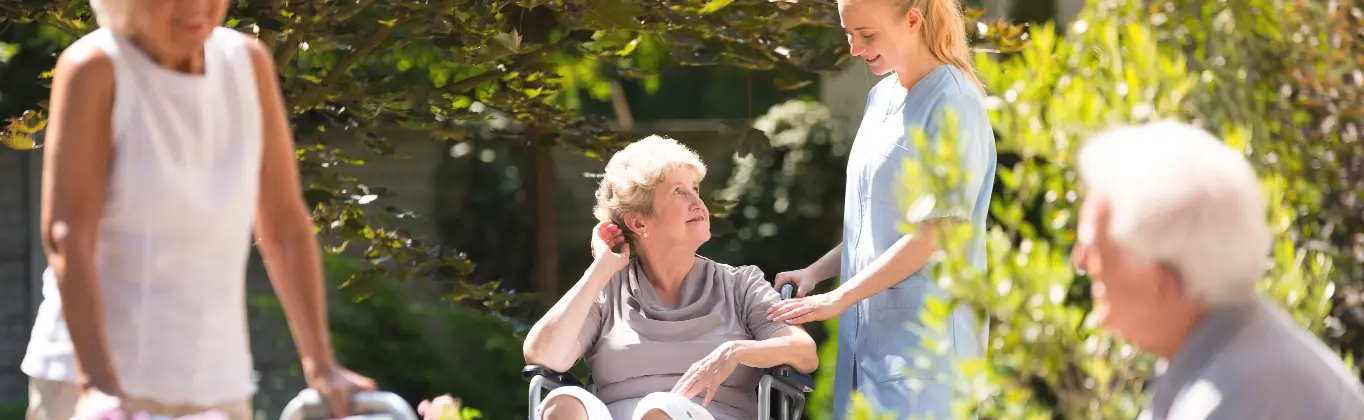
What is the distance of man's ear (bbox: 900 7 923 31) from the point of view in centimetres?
276

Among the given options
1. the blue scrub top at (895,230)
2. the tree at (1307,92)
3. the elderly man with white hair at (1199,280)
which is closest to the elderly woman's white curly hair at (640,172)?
the blue scrub top at (895,230)

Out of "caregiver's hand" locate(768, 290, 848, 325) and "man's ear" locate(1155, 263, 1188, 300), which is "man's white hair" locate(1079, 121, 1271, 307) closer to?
"man's ear" locate(1155, 263, 1188, 300)

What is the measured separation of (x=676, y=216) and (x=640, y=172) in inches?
5.1

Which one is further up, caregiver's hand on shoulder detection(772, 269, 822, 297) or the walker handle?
the walker handle

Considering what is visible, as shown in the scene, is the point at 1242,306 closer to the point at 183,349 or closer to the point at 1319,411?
the point at 1319,411

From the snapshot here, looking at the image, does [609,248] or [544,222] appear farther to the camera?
[544,222]

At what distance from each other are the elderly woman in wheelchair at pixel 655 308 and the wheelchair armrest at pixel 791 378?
0.02 metres

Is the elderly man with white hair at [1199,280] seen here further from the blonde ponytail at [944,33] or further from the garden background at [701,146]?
the blonde ponytail at [944,33]

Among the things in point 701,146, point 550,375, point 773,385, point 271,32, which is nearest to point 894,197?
point 773,385

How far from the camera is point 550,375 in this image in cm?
329

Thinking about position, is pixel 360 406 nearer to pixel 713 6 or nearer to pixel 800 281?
pixel 800 281

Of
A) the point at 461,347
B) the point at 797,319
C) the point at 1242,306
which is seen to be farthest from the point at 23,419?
the point at 1242,306

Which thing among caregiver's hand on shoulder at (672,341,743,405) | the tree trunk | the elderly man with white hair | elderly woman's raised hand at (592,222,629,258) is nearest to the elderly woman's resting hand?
caregiver's hand on shoulder at (672,341,743,405)

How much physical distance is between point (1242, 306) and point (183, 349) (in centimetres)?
119
